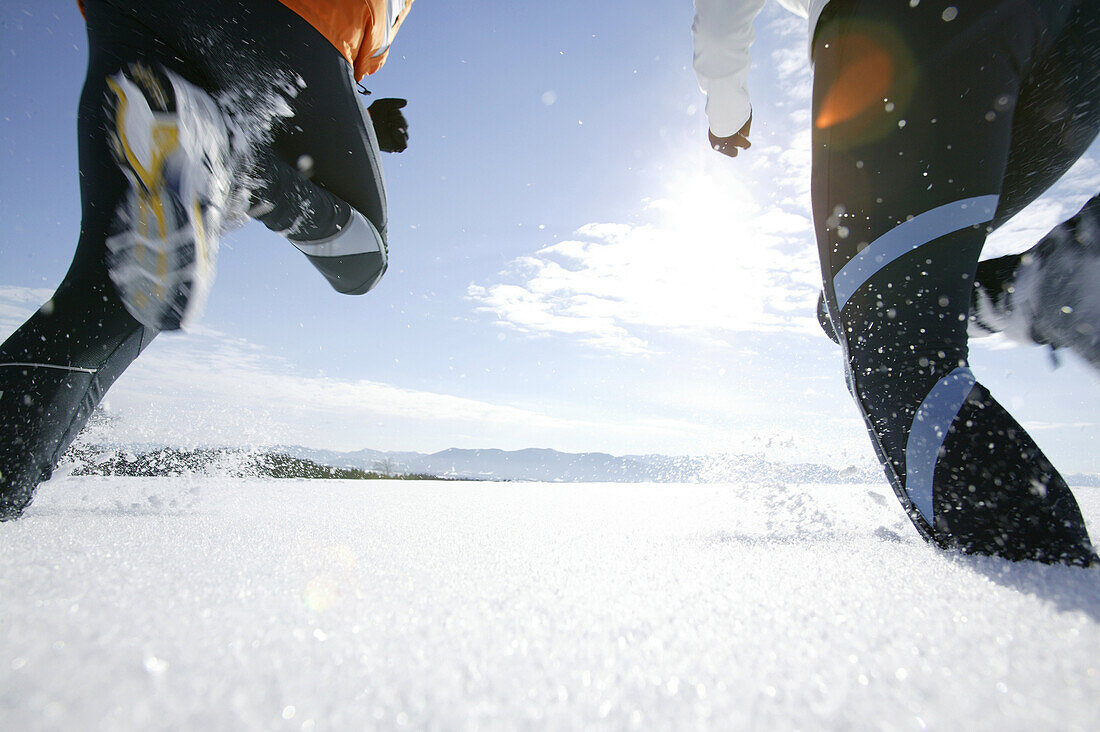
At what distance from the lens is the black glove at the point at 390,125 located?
133cm

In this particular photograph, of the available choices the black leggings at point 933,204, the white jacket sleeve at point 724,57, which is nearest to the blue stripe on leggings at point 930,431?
the black leggings at point 933,204

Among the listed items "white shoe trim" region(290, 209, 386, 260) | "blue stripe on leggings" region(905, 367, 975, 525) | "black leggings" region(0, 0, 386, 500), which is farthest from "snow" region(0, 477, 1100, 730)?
"white shoe trim" region(290, 209, 386, 260)

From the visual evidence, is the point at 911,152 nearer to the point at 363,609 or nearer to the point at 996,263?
the point at 996,263

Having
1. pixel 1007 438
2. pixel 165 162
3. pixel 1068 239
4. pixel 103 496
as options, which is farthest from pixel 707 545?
pixel 103 496

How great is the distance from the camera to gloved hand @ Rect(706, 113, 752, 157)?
1.20 meters

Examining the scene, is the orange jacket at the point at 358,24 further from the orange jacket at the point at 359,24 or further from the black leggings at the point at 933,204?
the black leggings at the point at 933,204

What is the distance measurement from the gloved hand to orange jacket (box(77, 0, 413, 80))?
753 millimetres

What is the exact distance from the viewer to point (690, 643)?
0.83 ft

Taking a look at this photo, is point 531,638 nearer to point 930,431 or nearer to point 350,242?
point 930,431

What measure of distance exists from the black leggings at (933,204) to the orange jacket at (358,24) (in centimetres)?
79

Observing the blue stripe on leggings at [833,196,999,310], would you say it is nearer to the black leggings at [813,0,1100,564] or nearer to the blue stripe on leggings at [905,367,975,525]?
the black leggings at [813,0,1100,564]

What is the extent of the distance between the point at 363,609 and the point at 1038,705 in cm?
31

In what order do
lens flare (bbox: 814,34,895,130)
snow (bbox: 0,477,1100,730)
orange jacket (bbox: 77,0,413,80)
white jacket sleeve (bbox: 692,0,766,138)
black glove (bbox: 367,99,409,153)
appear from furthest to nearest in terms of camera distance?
black glove (bbox: 367,99,409,153), white jacket sleeve (bbox: 692,0,766,138), orange jacket (bbox: 77,0,413,80), lens flare (bbox: 814,34,895,130), snow (bbox: 0,477,1100,730)

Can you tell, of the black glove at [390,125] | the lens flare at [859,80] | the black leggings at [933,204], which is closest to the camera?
the black leggings at [933,204]
